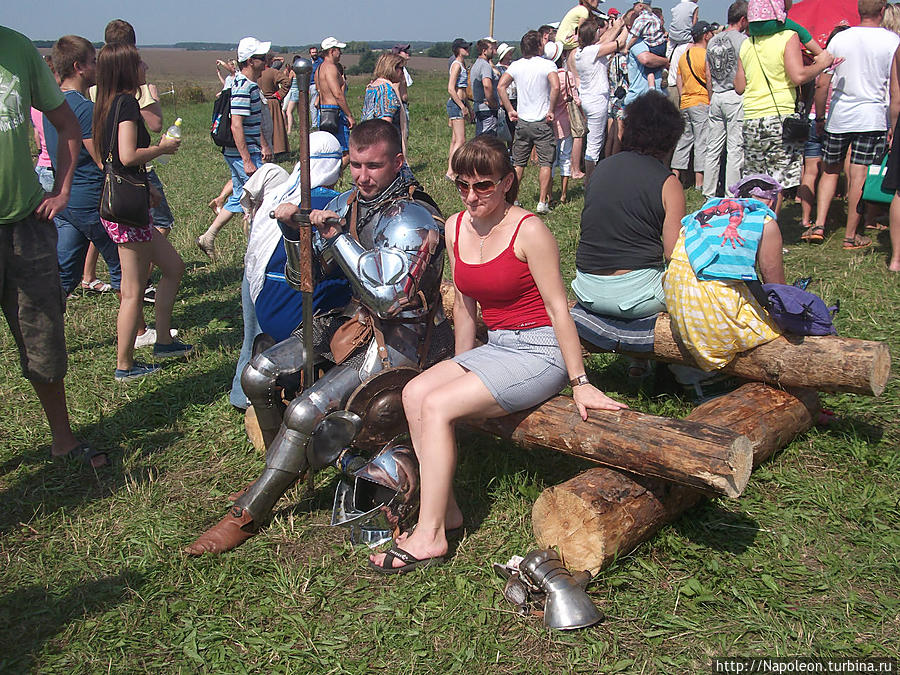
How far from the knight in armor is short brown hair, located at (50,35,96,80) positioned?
2.77 meters

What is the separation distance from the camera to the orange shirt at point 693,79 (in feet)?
28.4

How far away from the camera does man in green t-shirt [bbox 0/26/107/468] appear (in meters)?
3.43

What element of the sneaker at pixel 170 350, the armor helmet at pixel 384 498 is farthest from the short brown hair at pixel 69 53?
the armor helmet at pixel 384 498

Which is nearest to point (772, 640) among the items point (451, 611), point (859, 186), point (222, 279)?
point (451, 611)

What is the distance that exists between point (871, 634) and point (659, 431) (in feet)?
3.22

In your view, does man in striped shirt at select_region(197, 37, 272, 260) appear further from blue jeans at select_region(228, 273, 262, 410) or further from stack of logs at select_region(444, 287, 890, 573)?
stack of logs at select_region(444, 287, 890, 573)

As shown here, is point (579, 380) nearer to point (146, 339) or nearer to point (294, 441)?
point (294, 441)

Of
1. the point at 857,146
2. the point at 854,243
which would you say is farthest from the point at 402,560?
the point at 857,146

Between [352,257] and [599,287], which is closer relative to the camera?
[352,257]

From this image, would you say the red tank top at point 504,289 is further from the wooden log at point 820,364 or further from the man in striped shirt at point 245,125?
the man in striped shirt at point 245,125

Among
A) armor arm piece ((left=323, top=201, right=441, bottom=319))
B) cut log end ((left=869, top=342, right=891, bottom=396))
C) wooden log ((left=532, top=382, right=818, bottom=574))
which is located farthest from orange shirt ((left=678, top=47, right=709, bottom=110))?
armor arm piece ((left=323, top=201, right=441, bottom=319))

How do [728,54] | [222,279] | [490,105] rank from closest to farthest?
[222,279], [728,54], [490,105]

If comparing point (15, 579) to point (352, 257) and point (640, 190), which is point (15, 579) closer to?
point (352, 257)

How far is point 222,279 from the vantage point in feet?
23.3
